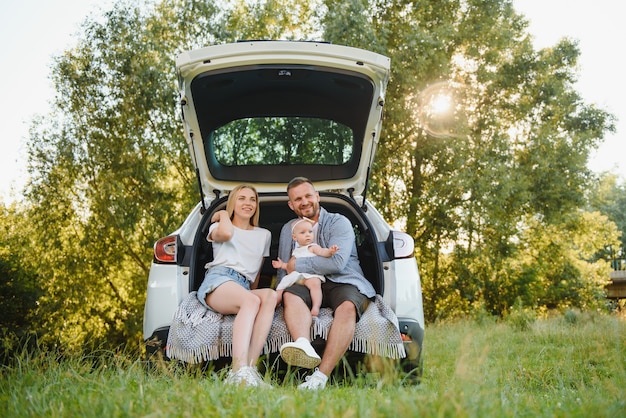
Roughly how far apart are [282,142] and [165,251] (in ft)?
5.56

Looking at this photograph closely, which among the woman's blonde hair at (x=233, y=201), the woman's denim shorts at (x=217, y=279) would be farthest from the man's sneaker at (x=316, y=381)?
the woman's blonde hair at (x=233, y=201)

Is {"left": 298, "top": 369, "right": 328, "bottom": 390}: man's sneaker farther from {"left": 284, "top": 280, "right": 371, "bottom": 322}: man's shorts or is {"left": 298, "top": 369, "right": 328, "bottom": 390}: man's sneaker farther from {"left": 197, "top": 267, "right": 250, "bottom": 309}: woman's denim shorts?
{"left": 197, "top": 267, "right": 250, "bottom": 309}: woman's denim shorts

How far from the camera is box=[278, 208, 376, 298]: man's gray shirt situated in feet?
12.6

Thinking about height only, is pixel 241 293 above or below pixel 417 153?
below

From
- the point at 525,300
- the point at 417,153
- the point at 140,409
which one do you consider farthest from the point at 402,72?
the point at 140,409

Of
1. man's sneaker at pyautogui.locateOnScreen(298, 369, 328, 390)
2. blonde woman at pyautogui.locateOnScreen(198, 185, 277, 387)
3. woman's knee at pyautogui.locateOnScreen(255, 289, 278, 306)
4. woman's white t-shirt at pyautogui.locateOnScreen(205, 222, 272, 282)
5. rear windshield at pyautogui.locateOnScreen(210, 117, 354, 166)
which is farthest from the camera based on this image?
rear windshield at pyautogui.locateOnScreen(210, 117, 354, 166)

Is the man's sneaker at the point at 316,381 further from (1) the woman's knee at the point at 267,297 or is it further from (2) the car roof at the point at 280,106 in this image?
(2) the car roof at the point at 280,106

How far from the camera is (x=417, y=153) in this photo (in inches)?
595

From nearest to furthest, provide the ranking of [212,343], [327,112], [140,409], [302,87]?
[140,409] < [212,343] < [302,87] < [327,112]

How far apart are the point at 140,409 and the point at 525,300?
639 inches

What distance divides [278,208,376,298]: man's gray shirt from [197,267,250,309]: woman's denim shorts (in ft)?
0.97

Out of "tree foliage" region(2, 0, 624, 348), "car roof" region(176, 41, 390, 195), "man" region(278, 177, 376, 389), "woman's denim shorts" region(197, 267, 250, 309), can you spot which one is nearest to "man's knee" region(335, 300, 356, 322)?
"man" region(278, 177, 376, 389)

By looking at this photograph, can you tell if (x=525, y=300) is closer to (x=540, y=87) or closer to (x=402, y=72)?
(x=540, y=87)

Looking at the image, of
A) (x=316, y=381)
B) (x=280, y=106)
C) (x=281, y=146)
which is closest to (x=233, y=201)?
(x=280, y=106)
